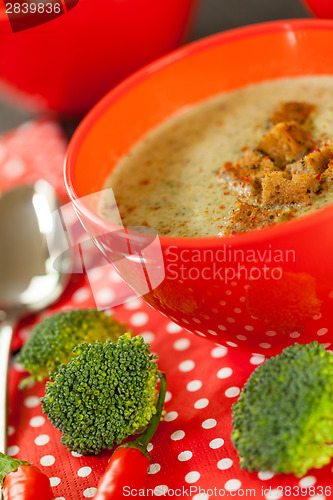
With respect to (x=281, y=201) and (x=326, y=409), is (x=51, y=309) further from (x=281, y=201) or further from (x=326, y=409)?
(x=326, y=409)

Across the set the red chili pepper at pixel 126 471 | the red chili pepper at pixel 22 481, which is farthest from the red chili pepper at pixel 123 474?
the red chili pepper at pixel 22 481

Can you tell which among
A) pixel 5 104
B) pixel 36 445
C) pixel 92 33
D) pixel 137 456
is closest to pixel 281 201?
pixel 137 456

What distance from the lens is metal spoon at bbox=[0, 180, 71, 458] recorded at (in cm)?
184

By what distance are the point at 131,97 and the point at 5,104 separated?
97 cm

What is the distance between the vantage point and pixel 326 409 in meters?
1.12

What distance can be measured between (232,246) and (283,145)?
1.47 feet

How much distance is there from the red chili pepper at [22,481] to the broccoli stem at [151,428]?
0.17 meters

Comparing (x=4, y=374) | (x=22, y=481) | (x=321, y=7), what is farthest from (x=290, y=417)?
(x=321, y=7)

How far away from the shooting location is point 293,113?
170cm

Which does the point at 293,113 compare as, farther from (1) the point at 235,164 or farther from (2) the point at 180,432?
(2) the point at 180,432

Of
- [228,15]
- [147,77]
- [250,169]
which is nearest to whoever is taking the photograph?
[250,169]

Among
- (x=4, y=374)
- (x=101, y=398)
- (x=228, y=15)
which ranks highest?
(x=228, y=15)

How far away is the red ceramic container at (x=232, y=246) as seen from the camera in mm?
1179

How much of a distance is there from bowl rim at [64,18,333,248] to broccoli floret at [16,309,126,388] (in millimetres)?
323
